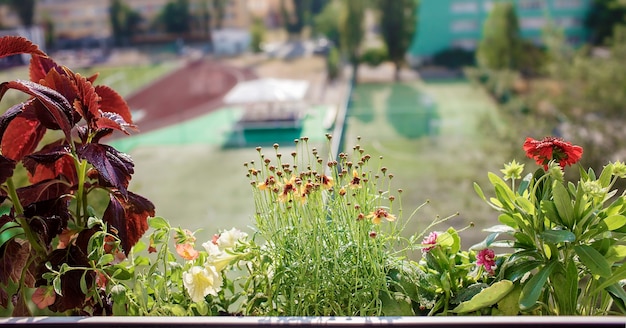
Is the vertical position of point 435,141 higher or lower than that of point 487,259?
lower

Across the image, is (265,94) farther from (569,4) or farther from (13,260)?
(13,260)

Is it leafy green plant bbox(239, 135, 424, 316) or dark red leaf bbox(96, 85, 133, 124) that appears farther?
dark red leaf bbox(96, 85, 133, 124)

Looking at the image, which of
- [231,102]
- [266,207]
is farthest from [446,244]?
[231,102]

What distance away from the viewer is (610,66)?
31.8 ft

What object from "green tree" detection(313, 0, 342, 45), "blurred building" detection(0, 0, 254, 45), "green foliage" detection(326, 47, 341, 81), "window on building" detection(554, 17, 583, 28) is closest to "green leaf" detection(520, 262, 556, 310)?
"green foliage" detection(326, 47, 341, 81)

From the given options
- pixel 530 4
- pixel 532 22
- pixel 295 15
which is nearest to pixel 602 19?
pixel 532 22

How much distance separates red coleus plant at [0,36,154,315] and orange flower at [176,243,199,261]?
0.20 feet

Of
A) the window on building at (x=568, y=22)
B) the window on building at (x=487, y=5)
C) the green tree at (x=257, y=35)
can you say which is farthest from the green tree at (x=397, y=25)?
the green tree at (x=257, y=35)

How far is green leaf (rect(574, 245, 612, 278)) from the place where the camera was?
2.35 feet

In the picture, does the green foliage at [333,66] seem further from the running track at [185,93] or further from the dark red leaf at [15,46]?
the dark red leaf at [15,46]

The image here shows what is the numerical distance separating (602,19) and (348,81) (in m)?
8.21

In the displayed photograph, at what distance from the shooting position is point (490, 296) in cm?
73

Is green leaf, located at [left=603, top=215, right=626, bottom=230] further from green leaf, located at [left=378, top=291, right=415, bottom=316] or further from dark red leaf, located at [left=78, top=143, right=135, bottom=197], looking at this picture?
dark red leaf, located at [left=78, top=143, right=135, bottom=197]

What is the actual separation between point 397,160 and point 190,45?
15500 millimetres
